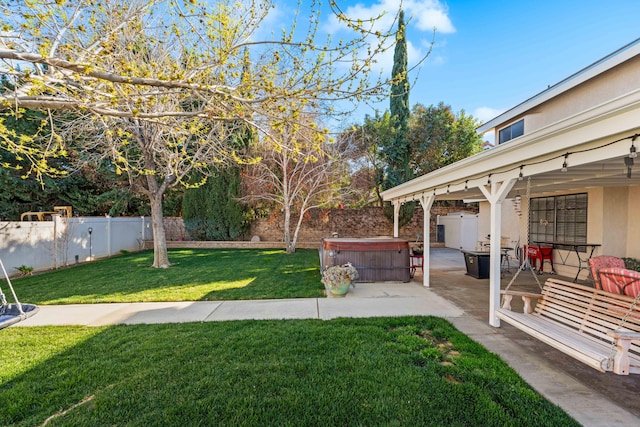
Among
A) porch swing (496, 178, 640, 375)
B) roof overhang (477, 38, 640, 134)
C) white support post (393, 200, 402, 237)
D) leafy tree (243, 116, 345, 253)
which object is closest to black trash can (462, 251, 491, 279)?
white support post (393, 200, 402, 237)

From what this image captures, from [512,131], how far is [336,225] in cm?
952

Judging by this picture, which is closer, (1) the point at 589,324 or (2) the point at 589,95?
(1) the point at 589,324

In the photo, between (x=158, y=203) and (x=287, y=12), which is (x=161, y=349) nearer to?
(x=287, y=12)

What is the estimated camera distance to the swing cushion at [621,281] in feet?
11.1

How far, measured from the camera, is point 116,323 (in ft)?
15.1

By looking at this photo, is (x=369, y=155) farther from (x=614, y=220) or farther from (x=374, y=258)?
(x=614, y=220)

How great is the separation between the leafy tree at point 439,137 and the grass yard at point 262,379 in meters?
14.0

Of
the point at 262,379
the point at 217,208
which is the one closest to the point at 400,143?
the point at 217,208

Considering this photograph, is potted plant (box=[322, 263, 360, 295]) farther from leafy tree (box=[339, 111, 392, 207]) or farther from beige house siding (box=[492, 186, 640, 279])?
leafy tree (box=[339, 111, 392, 207])

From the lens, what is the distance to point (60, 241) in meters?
9.85

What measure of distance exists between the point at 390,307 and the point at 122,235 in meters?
13.2

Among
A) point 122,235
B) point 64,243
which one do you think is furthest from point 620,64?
point 122,235

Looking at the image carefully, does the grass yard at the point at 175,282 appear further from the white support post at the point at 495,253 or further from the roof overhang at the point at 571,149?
the roof overhang at the point at 571,149

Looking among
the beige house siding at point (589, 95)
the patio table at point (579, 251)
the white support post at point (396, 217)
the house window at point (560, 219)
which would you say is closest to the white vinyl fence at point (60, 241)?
the white support post at point (396, 217)
